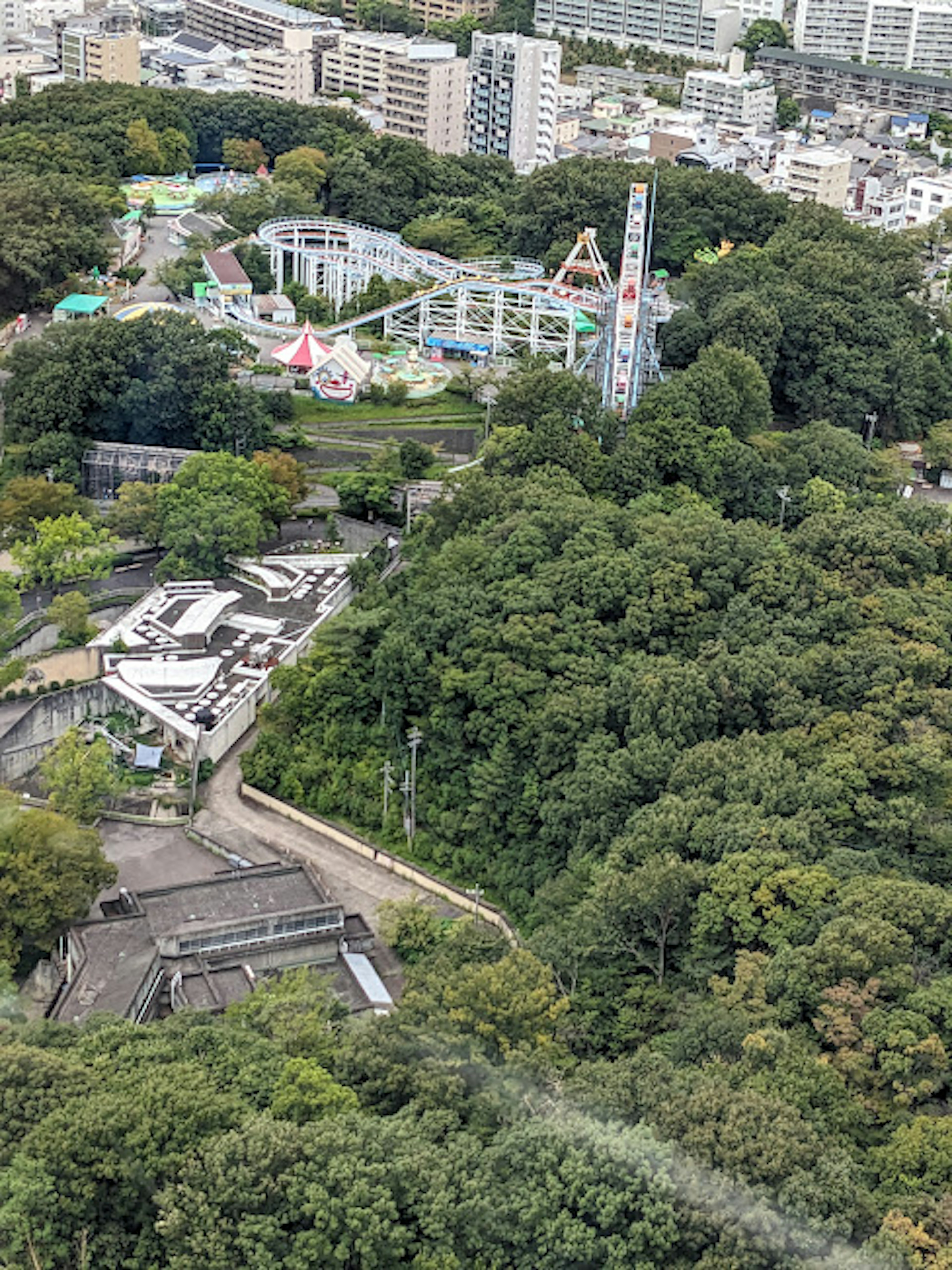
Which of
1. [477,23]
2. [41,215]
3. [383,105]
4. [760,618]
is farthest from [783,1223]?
[477,23]

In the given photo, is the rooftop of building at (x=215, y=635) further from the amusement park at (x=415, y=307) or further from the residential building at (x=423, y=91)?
the residential building at (x=423, y=91)

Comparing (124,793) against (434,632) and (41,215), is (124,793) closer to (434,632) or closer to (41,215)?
(434,632)

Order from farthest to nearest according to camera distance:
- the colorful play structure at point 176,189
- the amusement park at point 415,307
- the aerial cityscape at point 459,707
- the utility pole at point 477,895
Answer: the colorful play structure at point 176,189
the amusement park at point 415,307
the utility pole at point 477,895
the aerial cityscape at point 459,707

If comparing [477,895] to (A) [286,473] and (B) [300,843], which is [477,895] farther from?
(A) [286,473]

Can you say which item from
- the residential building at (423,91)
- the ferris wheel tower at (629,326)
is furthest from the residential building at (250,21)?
the ferris wheel tower at (629,326)

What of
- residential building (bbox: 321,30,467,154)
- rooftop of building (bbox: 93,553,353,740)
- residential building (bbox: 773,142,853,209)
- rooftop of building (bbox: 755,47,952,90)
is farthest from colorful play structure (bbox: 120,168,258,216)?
rooftop of building (bbox: 755,47,952,90)
